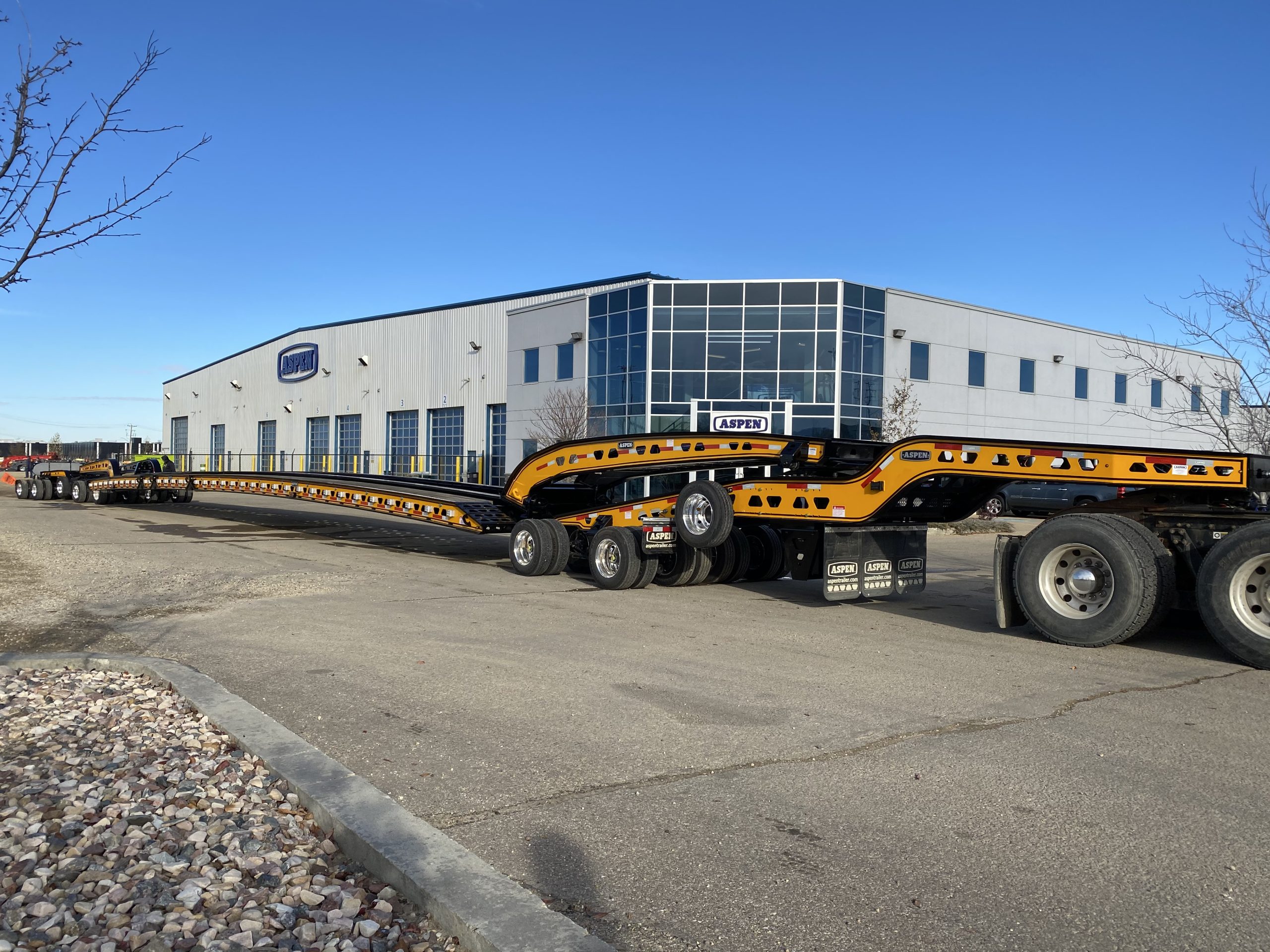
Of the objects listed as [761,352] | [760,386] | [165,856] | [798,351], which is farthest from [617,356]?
[165,856]

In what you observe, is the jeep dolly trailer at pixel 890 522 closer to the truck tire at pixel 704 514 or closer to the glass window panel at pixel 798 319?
the truck tire at pixel 704 514

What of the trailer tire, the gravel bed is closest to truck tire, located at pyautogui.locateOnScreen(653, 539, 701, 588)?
the trailer tire

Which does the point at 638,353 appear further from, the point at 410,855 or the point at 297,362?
the point at 297,362

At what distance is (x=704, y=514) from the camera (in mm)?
12430

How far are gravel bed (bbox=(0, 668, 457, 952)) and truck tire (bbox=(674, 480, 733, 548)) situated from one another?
291 inches

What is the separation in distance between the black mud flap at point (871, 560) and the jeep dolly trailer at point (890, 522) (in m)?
0.02

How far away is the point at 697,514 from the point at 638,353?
24.0 m

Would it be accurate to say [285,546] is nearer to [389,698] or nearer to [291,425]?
[389,698]

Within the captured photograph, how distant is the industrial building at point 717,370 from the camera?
34812 millimetres

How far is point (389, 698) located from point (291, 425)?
62.0 metres

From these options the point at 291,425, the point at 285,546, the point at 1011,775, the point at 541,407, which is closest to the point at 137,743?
the point at 1011,775

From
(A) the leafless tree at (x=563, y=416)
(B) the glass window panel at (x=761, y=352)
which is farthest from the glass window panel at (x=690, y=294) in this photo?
(A) the leafless tree at (x=563, y=416)

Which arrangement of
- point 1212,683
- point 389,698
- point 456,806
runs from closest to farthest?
point 456,806 < point 389,698 < point 1212,683

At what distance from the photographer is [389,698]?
22.4ft
